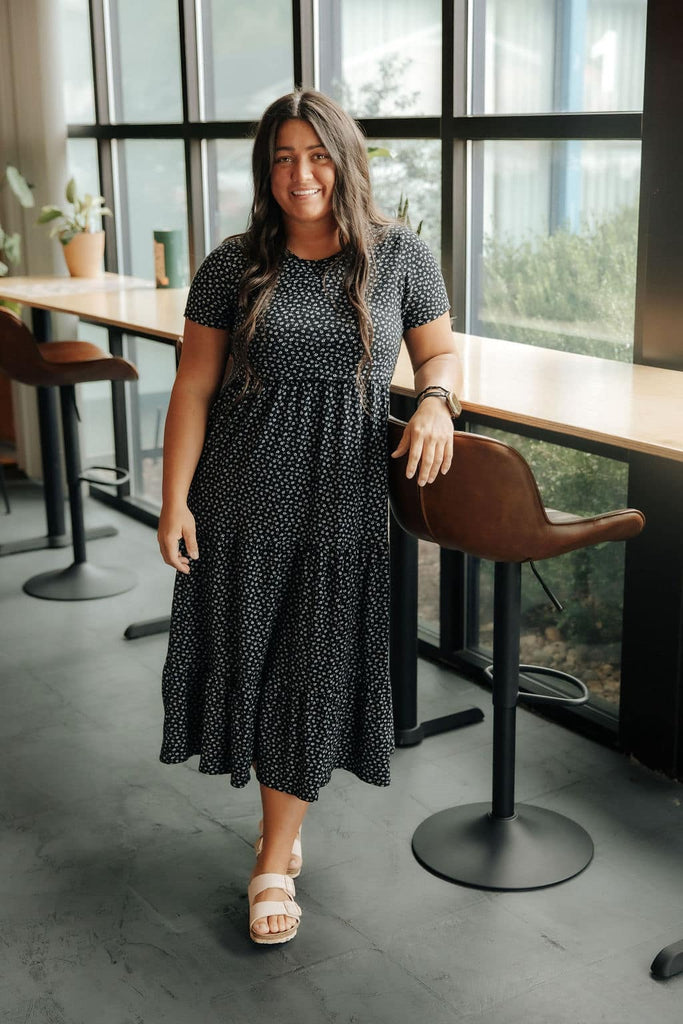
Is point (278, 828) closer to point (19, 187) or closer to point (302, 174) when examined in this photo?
point (302, 174)

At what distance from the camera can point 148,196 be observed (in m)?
4.84

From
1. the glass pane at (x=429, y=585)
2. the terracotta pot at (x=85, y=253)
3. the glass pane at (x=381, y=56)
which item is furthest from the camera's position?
the terracotta pot at (x=85, y=253)

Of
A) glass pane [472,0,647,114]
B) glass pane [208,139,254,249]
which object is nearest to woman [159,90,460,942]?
glass pane [472,0,647,114]

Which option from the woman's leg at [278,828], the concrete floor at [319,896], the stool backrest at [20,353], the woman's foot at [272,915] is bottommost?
the concrete floor at [319,896]

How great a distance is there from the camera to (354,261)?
2.08 m

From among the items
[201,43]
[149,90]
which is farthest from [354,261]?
[149,90]

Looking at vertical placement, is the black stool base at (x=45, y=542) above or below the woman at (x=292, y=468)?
below

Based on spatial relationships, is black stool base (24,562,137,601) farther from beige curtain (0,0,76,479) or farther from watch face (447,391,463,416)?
watch face (447,391,463,416)

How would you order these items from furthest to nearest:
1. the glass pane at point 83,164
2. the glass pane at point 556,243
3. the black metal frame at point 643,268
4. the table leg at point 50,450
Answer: the glass pane at point 83,164
the table leg at point 50,450
the glass pane at point 556,243
the black metal frame at point 643,268

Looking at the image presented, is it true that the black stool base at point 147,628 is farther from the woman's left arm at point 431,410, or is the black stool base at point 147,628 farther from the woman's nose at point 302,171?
the woman's nose at point 302,171

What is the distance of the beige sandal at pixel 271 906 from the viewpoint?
219 cm

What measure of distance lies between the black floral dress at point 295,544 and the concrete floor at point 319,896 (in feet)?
0.90

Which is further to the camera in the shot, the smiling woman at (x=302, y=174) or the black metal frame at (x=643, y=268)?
the black metal frame at (x=643, y=268)

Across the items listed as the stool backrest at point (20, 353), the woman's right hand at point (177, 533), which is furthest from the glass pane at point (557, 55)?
Answer: the stool backrest at point (20, 353)
